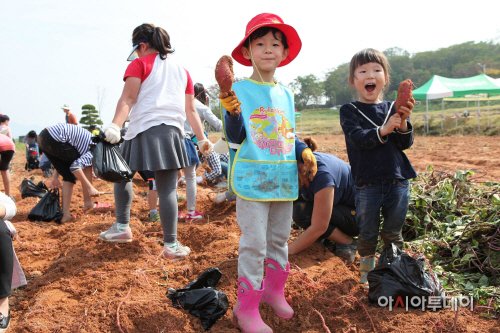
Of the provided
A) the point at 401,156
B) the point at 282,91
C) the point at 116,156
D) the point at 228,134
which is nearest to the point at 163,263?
the point at 116,156

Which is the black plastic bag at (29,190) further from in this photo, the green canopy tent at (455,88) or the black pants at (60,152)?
the green canopy tent at (455,88)

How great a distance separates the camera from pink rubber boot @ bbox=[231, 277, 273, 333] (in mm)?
1878

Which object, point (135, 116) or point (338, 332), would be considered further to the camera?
point (135, 116)

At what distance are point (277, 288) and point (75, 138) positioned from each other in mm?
3389

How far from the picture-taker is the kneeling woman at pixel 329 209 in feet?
9.00

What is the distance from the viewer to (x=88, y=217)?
174 inches

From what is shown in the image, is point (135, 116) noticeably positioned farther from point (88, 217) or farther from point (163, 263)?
point (88, 217)

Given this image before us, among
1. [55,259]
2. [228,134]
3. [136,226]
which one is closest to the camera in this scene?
[228,134]

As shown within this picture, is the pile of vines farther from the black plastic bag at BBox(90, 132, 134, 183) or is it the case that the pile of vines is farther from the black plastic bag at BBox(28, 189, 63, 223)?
the black plastic bag at BBox(28, 189, 63, 223)

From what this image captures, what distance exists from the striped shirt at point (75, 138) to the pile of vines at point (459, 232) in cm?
369

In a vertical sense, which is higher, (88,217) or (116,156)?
(116,156)

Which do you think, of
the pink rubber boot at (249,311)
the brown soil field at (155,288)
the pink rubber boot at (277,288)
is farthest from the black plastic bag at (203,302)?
the pink rubber boot at (277,288)

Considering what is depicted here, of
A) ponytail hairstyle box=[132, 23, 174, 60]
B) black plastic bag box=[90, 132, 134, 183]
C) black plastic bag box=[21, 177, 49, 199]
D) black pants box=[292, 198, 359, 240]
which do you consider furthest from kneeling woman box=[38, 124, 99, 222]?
black pants box=[292, 198, 359, 240]

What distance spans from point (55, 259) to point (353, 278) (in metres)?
2.50
